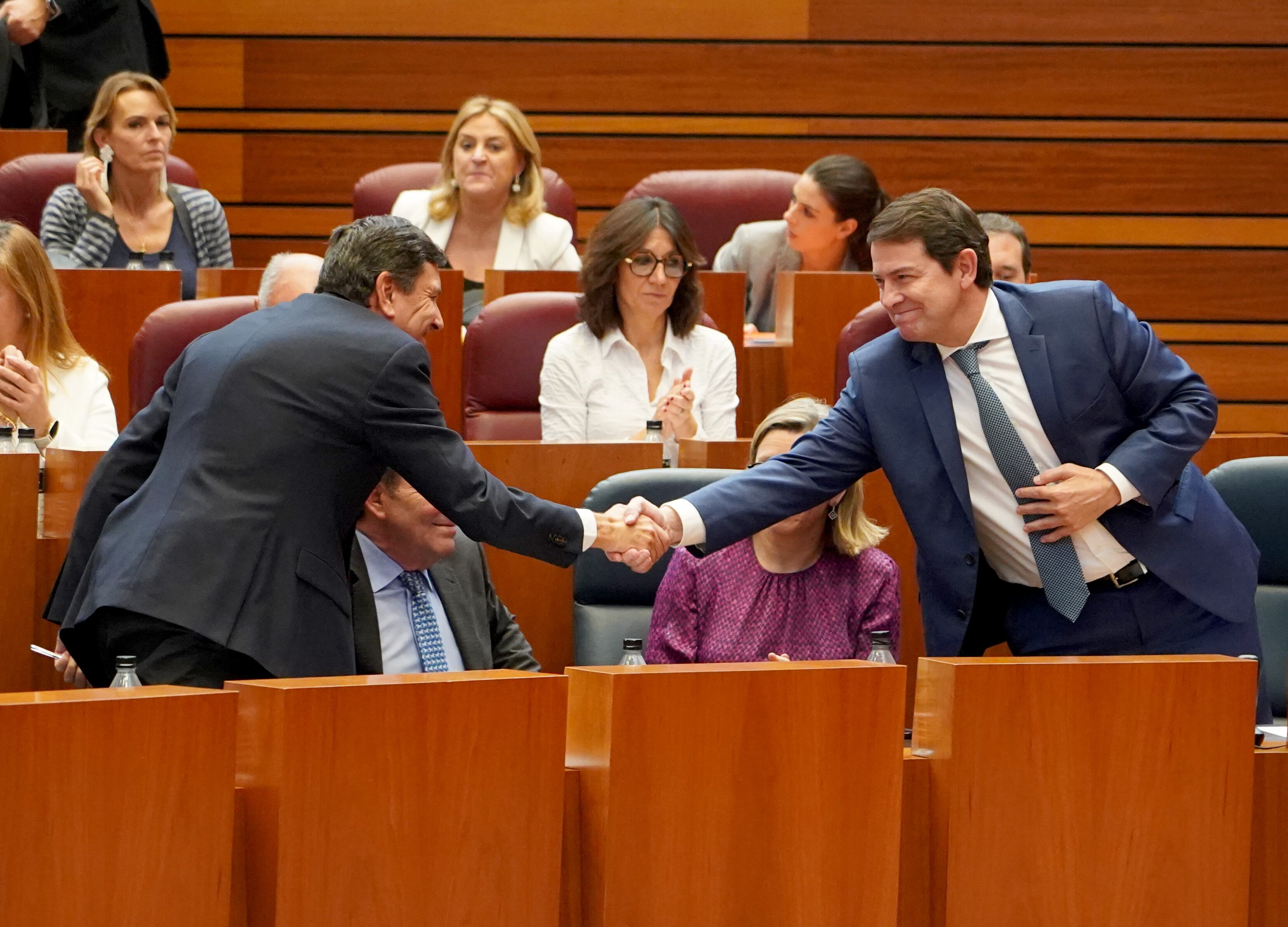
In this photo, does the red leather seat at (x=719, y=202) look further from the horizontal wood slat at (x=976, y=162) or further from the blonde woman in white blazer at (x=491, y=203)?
the horizontal wood slat at (x=976, y=162)

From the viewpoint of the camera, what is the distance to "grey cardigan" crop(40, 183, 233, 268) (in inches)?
141

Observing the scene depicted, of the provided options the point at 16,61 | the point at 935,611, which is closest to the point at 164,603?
the point at 935,611

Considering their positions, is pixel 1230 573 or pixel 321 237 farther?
pixel 321 237

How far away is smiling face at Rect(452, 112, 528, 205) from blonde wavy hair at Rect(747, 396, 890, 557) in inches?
61.0

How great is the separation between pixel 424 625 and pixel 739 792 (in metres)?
0.76

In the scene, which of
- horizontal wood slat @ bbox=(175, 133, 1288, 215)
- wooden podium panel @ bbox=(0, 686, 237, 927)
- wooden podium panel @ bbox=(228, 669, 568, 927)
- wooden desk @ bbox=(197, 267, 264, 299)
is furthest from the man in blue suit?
horizontal wood slat @ bbox=(175, 133, 1288, 215)

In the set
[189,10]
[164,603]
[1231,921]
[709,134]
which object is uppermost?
[189,10]

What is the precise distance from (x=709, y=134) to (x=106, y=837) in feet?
13.2

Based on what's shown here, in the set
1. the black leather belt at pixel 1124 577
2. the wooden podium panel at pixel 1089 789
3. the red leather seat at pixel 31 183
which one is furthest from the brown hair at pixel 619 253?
the wooden podium panel at pixel 1089 789

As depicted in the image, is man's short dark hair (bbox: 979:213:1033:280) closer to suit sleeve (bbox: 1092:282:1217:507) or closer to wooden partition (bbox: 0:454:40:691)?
suit sleeve (bbox: 1092:282:1217:507)

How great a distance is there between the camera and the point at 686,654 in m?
2.28

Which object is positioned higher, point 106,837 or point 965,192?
point 965,192

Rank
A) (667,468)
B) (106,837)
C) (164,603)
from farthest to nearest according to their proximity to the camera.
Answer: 1. (667,468)
2. (164,603)
3. (106,837)

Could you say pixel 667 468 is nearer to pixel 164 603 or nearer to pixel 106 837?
pixel 164 603
